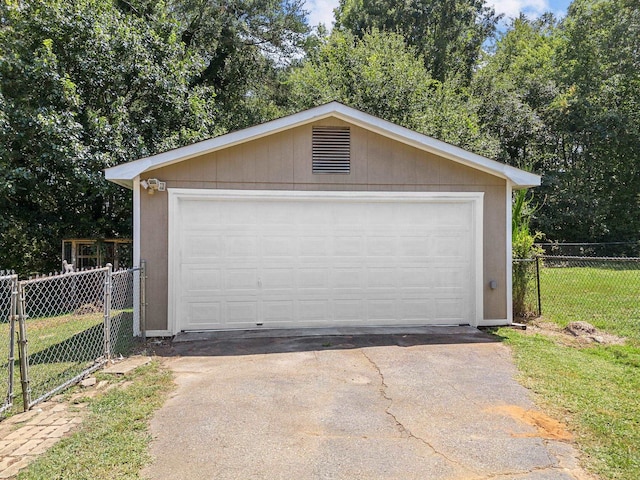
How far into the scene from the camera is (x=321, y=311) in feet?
24.9

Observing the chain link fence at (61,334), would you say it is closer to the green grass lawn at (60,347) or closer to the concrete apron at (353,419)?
the green grass lawn at (60,347)

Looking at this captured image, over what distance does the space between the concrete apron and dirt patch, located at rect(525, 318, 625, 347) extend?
1.43 m

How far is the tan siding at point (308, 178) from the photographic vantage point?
7051 mm

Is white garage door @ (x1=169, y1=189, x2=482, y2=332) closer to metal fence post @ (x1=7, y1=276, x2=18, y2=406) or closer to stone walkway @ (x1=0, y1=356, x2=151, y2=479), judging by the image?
stone walkway @ (x1=0, y1=356, x2=151, y2=479)

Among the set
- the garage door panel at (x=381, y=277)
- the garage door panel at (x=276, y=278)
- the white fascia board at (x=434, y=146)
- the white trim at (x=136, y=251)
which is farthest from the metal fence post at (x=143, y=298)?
the white fascia board at (x=434, y=146)

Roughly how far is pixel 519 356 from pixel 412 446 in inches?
123

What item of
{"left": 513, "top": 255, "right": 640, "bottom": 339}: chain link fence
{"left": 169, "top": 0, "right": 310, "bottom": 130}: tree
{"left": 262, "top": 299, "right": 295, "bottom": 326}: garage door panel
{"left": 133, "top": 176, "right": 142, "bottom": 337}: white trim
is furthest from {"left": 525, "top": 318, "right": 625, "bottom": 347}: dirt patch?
{"left": 169, "top": 0, "right": 310, "bottom": 130}: tree

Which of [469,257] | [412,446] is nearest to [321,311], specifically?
[469,257]

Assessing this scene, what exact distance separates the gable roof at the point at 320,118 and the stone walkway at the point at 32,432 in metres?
3.71

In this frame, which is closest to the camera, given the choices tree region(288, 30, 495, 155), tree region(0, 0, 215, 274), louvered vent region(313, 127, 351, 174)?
louvered vent region(313, 127, 351, 174)

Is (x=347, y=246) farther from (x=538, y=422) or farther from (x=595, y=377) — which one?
(x=538, y=422)

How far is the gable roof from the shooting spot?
22.5 ft

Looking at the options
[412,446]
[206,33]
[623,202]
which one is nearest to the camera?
[412,446]

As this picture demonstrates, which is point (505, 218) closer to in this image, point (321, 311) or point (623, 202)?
point (321, 311)
